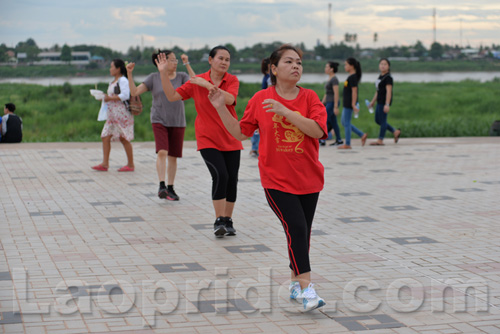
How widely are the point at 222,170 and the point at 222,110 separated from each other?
2314 millimetres

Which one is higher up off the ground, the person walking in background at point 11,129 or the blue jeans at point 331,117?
the blue jeans at point 331,117

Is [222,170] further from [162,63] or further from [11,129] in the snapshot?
[11,129]

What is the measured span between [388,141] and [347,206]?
31.4 feet

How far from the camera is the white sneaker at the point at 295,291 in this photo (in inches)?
194

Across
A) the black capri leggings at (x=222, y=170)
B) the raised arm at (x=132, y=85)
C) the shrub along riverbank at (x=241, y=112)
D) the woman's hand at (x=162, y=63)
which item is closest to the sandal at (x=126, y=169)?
the raised arm at (x=132, y=85)

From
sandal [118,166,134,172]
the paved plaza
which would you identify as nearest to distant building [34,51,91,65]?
sandal [118,166,134,172]

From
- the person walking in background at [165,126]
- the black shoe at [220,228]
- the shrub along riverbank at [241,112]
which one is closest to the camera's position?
the black shoe at [220,228]

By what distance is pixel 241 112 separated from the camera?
109ft

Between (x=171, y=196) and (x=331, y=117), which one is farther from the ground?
(x=331, y=117)

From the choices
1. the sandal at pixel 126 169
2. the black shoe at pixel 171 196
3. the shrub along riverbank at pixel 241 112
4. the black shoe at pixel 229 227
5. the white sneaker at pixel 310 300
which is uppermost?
the white sneaker at pixel 310 300

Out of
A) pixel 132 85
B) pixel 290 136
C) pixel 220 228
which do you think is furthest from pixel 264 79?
pixel 290 136

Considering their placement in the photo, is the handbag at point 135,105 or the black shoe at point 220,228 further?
the handbag at point 135,105

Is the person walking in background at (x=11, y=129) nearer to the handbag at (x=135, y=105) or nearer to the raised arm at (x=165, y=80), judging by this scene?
the handbag at (x=135, y=105)

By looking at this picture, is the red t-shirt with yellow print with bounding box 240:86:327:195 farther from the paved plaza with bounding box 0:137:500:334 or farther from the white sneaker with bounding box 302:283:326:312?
the paved plaza with bounding box 0:137:500:334
